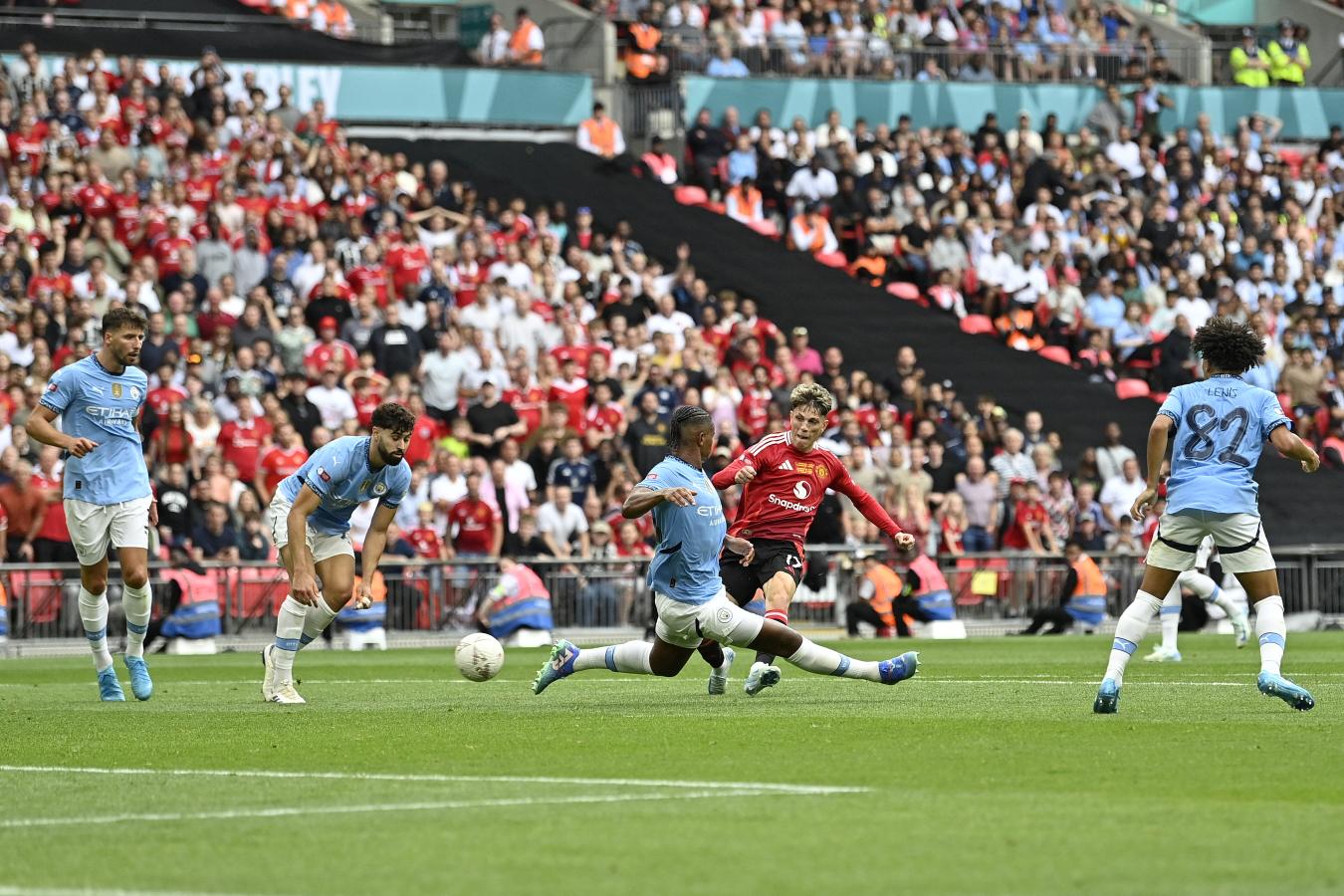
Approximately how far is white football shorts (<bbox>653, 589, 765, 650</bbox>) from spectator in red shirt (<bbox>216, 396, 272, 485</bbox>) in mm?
13587

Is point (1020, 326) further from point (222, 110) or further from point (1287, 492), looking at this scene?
point (222, 110)

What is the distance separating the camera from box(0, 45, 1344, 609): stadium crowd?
1059 inches

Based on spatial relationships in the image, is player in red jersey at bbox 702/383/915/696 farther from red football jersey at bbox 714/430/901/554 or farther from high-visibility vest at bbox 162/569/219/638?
high-visibility vest at bbox 162/569/219/638

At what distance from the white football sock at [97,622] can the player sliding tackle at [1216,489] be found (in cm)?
665

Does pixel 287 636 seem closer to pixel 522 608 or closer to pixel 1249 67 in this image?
pixel 522 608

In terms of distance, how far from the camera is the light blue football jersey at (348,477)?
14.6 m

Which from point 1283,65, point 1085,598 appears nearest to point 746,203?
point 1085,598

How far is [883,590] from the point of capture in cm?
2773

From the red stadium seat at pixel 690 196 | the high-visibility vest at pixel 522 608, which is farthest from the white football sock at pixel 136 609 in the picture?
the red stadium seat at pixel 690 196

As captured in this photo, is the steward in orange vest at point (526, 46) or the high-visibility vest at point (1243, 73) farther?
the high-visibility vest at point (1243, 73)

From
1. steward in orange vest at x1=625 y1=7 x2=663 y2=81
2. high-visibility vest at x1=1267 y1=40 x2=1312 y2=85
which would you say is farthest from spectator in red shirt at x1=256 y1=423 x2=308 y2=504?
high-visibility vest at x1=1267 y1=40 x2=1312 y2=85

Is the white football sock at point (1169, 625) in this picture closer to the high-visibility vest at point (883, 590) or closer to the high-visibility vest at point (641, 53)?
the high-visibility vest at point (883, 590)

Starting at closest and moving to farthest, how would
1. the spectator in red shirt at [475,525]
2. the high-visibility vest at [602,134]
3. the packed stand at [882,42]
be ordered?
the spectator in red shirt at [475,525], the high-visibility vest at [602,134], the packed stand at [882,42]

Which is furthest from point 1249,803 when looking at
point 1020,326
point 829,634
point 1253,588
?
point 1020,326
